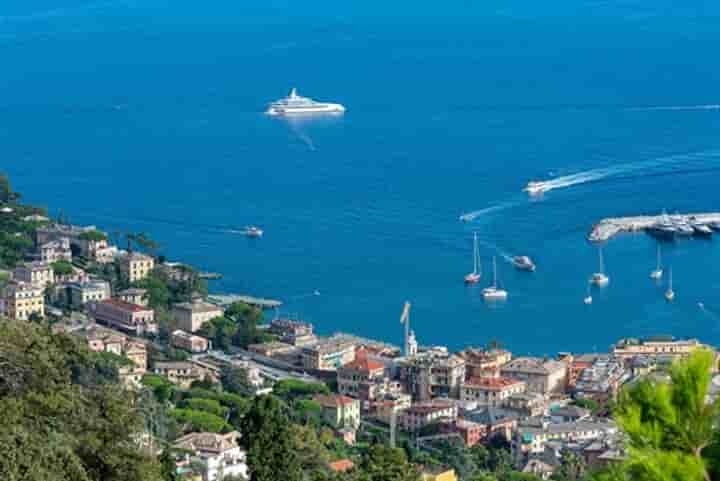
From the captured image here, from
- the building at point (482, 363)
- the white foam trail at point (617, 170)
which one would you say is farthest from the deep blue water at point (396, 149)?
the building at point (482, 363)

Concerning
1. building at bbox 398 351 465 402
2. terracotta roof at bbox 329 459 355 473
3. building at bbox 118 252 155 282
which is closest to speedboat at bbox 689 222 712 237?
building at bbox 398 351 465 402

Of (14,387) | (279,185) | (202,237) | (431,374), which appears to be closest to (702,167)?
(279,185)

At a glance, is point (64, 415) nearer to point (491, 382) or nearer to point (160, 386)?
point (160, 386)

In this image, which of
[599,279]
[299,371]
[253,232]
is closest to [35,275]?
[299,371]

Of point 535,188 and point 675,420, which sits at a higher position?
point 535,188

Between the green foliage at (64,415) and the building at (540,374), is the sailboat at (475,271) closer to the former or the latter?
the building at (540,374)

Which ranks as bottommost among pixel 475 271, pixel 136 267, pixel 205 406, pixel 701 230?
pixel 205 406

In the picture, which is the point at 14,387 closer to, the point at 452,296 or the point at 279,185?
the point at 452,296
